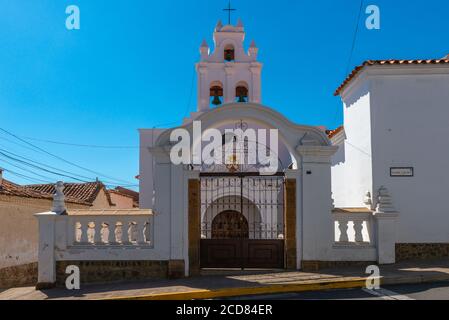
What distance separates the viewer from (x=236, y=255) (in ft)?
31.3

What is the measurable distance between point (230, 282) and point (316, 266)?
1.98 metres

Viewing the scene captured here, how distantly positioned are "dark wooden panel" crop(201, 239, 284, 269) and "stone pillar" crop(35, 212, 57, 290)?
2.97 m

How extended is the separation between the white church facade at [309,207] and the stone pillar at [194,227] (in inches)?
0.8

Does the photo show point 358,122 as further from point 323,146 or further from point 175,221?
point 175,221

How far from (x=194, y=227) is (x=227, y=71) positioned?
11.1 m

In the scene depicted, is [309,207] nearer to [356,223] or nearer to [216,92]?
[356,223]

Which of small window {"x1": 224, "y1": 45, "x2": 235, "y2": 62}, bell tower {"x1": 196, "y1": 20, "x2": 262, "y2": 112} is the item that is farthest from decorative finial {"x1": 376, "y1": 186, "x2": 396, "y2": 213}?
small window {"x1": 224, "y1": 45, "x2": 235, "y2": 62}

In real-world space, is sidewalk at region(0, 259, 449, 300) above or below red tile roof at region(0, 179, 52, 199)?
below

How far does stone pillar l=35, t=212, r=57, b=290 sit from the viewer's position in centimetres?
886

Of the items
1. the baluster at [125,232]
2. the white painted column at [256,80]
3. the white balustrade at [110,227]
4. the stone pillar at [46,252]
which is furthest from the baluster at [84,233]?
the white painted column at [256,80]

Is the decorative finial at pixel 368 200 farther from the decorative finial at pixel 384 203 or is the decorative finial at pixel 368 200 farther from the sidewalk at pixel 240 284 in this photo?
the sidewalk at pixel 240 284

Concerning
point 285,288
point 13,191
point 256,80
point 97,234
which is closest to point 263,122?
point 285,288

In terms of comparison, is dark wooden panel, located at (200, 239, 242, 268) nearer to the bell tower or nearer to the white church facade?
the white church facade

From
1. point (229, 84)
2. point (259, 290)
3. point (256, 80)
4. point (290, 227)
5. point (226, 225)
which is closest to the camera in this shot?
point (259, 290)
